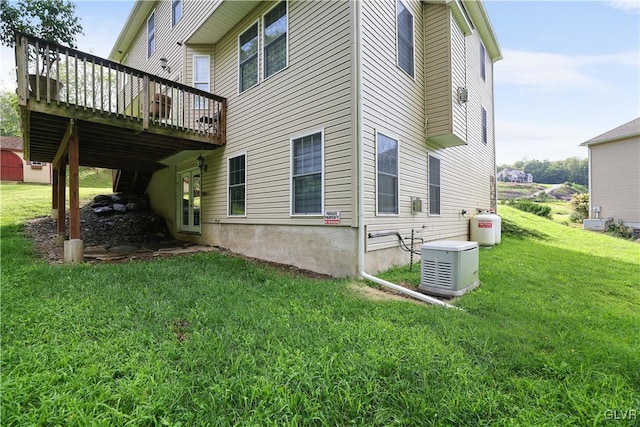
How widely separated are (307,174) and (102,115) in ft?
13.4

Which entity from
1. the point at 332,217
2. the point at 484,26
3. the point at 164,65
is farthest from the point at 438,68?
the point at 164,65

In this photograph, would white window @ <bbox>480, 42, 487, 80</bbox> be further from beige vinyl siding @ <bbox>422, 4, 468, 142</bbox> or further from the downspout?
the downspout

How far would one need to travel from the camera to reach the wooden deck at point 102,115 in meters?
4.93

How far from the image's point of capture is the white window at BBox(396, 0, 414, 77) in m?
6.08

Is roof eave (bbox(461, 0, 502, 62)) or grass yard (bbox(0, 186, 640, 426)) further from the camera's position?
roof eave (bbox(461, 0, 502, 62))

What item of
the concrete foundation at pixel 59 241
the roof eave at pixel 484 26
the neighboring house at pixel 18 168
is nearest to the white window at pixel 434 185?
the roof eave at pixel 484 26

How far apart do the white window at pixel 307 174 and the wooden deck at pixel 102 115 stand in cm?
293

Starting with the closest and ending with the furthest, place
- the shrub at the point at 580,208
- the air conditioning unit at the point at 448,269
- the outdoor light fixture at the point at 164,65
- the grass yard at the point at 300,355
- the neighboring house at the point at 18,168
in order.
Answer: the grass yard at the point at 300,355
the air conditioning unit at the point at 448,269
the outdoor light fixture at the point at 164,65
the shrub at the point at 580,208
the neighboring house at the point at 18,168

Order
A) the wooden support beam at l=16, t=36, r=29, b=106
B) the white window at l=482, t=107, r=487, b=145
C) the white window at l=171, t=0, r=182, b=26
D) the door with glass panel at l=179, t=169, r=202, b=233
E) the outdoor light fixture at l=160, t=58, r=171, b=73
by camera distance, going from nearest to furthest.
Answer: the wooden support beam at l=16, t=36, r=29, b=106
the door with glass panel at l=179, t=169, r=202, b=233
the white window at l=171, t=0, r=182, b=26
the outdoor light fixture at l=160, t=58, r=171, b=73
the white window at l=482, t=107, r=487, b=145

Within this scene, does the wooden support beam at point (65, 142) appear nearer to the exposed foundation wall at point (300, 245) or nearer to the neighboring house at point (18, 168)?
the exposed foundation wall at point (300, 245)

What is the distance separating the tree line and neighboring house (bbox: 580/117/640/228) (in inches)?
1926

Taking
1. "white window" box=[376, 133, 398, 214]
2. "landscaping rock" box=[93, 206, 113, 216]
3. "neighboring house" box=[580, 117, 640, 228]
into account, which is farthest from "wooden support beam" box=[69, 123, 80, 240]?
"neighboring house" box=[580, 117, 640, 228]

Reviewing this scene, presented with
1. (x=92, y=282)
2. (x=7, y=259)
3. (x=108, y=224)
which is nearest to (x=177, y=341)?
(x=92, y=282)

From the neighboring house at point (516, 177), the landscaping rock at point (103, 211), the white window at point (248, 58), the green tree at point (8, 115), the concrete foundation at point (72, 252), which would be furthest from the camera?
the neighboring house at point (516, 177)
